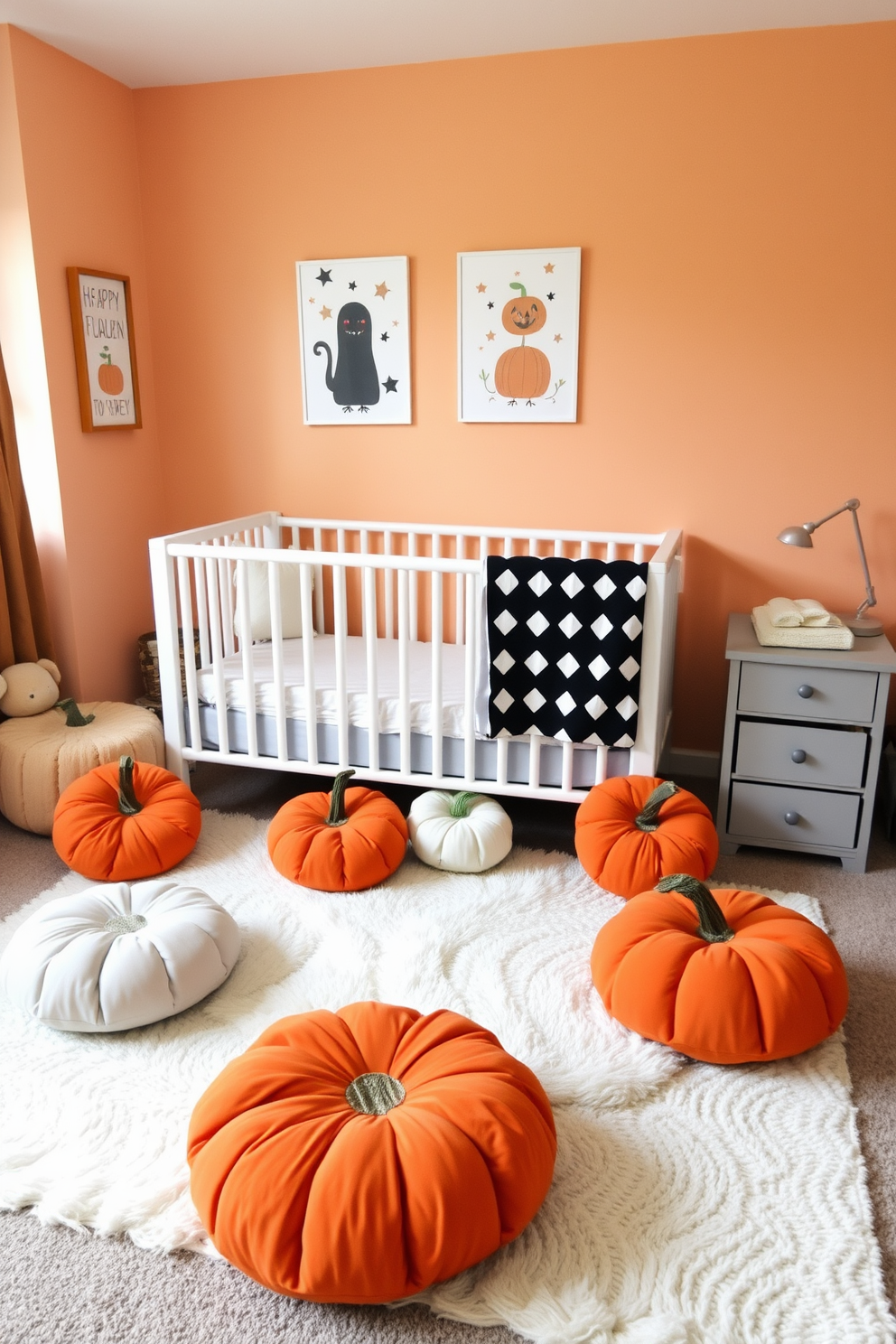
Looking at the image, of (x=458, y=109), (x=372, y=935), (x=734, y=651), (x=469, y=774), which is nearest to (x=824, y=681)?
(x=734, y=651)

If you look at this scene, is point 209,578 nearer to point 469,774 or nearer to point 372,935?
point 469,774

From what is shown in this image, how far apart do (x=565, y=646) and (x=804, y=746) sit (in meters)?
0.68

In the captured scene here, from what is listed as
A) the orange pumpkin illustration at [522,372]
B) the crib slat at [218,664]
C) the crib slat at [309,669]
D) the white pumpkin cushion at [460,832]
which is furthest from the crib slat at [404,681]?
the orange pumpkin illustration at [522,372]

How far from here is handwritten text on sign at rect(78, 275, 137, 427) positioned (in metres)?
3.03

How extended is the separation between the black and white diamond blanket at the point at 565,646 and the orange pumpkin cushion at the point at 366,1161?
1059 mm

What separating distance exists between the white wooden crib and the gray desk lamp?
1.04 feet

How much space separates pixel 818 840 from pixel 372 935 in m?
1.21

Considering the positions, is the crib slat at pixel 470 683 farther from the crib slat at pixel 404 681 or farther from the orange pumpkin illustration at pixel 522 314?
the orange pumpkin illustration at pixel 522 314

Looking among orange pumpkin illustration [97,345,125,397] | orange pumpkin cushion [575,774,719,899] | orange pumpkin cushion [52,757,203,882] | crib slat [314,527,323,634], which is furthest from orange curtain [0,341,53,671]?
orange pumpkin cushion [575,774,719,899]

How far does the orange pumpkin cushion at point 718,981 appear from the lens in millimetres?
1718

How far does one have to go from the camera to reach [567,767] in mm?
2518

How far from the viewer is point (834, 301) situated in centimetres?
273

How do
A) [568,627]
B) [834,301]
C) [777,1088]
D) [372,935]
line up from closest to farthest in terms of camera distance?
1. [777,1088]
2. [372,935]
3. [568,627]
4. [834,301]

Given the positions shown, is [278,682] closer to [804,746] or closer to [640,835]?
[640,835]
